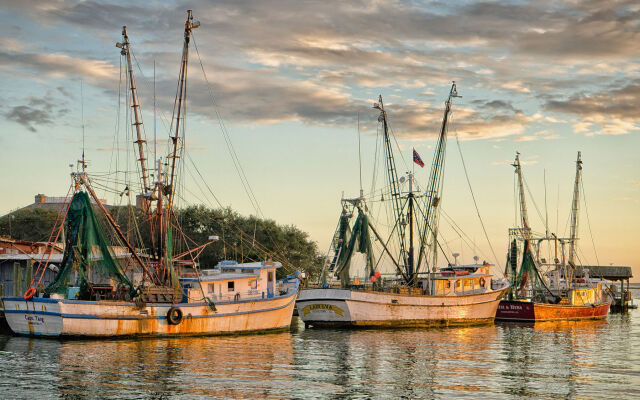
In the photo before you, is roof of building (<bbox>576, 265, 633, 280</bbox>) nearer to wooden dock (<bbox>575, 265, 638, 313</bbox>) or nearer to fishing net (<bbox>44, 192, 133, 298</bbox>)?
wooden dock (<bbox>575, 265, 638, 313</bbox>)

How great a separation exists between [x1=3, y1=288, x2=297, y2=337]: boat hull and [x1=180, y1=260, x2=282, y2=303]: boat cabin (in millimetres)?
769

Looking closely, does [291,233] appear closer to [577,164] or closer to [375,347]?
[577,164]

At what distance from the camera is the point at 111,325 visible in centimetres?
4347

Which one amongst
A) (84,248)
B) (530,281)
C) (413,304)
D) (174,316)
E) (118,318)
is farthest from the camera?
(530,281)

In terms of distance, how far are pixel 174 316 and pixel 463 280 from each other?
27.4 m

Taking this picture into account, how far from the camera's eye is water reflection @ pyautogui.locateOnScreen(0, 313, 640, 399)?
28.6 m

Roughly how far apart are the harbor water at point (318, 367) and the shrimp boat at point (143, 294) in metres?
1.20

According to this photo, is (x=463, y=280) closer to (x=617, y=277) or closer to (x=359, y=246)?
(x=359, y=246)

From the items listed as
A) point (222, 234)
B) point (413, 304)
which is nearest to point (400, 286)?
point (413, 304)

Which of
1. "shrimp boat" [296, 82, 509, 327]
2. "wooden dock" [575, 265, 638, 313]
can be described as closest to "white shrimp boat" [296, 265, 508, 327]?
"shrimp boat" [296, 82, 509, 327]

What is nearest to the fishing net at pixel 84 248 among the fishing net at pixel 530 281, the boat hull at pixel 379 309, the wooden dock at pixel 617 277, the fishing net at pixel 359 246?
the boat hull at pixel 379 309

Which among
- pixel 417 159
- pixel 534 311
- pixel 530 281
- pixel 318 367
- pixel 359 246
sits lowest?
pixel 318 367

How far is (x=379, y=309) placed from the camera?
188 feet

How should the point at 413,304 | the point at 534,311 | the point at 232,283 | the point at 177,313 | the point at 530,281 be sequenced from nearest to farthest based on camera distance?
the point at 177,313, the point at 232,283, the point at 413,304, the point at 534,311, the point at 530,281
